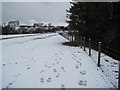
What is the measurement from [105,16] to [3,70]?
11.2 meters

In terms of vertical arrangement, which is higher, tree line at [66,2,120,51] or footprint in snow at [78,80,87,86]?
tree line at [66,2,120,51]

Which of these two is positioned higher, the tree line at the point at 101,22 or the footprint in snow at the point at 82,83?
the tree line at the point at 101,22

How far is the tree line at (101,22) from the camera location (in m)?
13.6

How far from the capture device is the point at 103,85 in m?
4.89

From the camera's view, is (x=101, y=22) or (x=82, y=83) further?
(x=101, y=22)

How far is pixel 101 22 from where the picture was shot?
1547cm

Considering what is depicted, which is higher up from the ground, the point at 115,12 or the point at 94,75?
the point at 115,12

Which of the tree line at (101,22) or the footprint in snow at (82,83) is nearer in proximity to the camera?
the footprint in snow at (82,83)

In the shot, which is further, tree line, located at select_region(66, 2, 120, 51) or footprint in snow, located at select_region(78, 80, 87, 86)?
tree line, located at select_region(66, 2, 120, 51)

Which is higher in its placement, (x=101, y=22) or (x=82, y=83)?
(x=101, y=22)

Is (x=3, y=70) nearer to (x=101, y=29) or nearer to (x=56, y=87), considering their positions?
(x=56, y=87)

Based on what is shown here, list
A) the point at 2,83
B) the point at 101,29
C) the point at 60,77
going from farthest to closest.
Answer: the point at 101,29 < the point at 60,77 < the point at 2,83

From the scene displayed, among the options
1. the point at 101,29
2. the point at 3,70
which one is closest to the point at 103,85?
the point at 3,70

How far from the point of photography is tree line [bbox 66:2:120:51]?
44.8 feet
